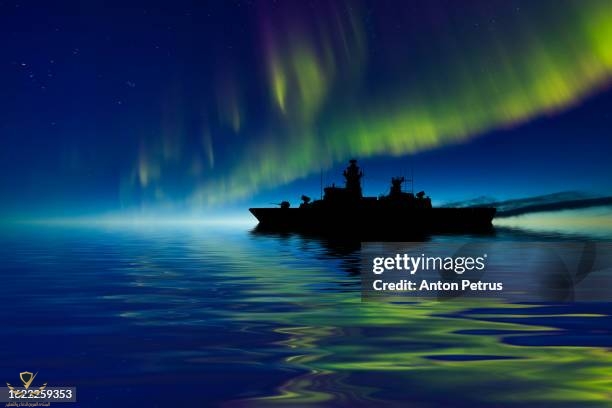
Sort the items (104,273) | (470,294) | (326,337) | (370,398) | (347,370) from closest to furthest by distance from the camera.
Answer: (370,398) → (347,370) → (326,337) → (470,294) → (104,273)

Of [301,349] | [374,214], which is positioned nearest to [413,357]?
[301,349]

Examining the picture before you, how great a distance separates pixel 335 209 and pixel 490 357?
119 metres

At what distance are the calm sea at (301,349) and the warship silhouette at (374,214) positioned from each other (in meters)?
105

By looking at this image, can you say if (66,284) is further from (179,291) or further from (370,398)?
(370,398)

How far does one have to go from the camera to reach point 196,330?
17609mm

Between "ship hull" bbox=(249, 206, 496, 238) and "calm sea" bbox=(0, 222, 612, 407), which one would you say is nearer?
"calm sea" bbox=(0, 222, 612, 407)

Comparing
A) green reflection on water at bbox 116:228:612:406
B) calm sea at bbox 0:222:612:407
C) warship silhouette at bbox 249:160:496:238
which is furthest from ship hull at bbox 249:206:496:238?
green reflection on water at bbox 116:228:612:406

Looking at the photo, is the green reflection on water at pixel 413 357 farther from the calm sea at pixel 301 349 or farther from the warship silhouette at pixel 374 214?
the warship silhouette at pixel 374 214

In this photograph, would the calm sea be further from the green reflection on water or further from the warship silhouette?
the warship silhouette

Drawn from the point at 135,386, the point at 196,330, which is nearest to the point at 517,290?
the point at 196,330

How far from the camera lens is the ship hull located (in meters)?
130

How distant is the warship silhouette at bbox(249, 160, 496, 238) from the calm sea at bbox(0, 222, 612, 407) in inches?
4130

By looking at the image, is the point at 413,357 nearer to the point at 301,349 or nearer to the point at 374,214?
the point at 301,349

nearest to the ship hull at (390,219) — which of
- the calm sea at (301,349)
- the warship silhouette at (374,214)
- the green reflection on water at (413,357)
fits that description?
the warship silhouette at (374,214)
